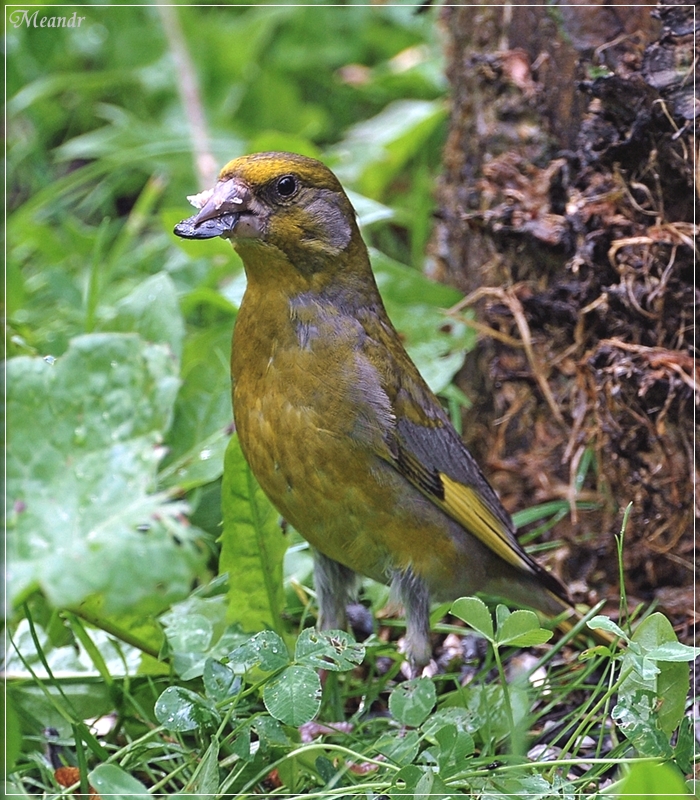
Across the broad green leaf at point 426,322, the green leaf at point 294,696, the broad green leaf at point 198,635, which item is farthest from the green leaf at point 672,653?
the broad green leaf at point 426,322

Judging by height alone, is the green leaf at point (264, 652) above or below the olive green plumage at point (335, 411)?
below

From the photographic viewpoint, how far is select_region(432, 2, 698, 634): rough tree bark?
331 centimetres

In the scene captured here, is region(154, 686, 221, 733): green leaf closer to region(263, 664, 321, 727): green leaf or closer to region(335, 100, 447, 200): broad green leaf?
region(263, 664, 321, 727): green leaf

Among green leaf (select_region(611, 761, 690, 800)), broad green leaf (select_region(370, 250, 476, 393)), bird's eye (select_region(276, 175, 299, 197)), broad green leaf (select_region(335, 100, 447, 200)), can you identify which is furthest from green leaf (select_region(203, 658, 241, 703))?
broad green leaf (select_region(335, 100, 447, 200))

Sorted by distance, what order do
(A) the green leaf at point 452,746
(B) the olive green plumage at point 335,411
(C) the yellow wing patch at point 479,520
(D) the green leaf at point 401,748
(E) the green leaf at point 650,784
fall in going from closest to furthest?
1. (E) the green leaf at point 650,784
2. (A) the green leaf at point 452,746
3. (D) the green leaf at point 401,748
4. (B) the olive green plumage at point 335,411
5. (C) the yellow wing patch at point 479,520

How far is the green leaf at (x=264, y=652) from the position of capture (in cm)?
263

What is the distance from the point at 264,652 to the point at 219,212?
3.91ft

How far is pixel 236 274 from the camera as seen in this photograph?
4988 millimetres

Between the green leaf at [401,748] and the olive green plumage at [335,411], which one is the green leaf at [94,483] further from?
the green leaf at [401,748]

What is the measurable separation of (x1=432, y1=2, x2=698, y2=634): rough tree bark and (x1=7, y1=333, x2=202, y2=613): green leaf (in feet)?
4.83

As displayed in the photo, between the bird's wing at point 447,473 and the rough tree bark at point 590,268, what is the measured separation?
38 centimetres

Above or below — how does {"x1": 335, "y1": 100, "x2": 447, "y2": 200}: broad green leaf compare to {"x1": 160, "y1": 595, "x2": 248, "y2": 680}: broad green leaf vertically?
above

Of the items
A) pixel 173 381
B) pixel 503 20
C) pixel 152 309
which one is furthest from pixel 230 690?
pixel 503 20

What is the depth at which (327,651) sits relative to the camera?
265 cm
